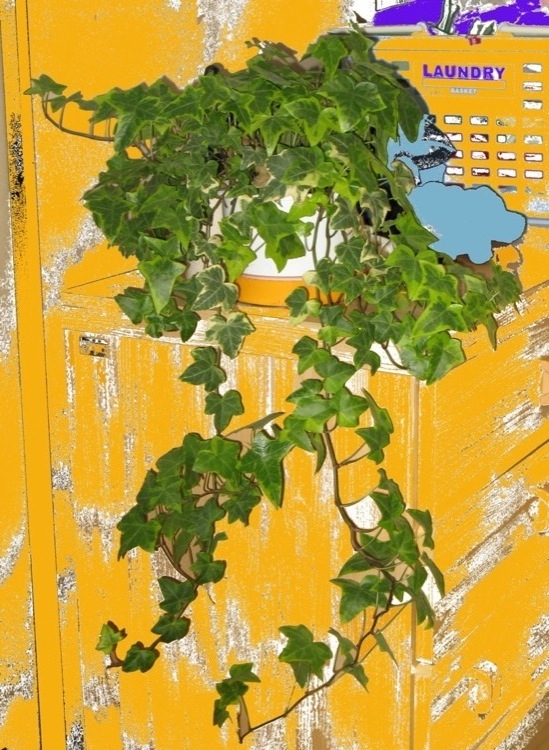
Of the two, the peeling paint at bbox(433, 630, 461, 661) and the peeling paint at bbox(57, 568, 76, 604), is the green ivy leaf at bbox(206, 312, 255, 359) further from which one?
the peeling paint at bbox(57, 568, 76, 604)

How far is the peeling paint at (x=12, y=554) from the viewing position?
1.50 m

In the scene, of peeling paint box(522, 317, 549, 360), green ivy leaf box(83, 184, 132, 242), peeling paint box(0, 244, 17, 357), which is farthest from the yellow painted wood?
peeling paint box(522, 317, 549, 360)

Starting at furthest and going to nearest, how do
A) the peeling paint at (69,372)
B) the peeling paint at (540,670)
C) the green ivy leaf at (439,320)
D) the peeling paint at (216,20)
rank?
the peeling paint at (216,20), the peeling paint at (540,670), the peeling paint at (69,372), the green ivy leaf at (439,320)

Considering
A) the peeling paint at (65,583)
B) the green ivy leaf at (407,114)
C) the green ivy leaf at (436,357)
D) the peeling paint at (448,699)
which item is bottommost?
the peeling paint at (448,699)

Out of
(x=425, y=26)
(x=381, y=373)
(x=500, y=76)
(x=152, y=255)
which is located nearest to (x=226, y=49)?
(x=425, y=26)

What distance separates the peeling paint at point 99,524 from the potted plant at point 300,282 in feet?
0.51

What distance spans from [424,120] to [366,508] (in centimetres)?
56

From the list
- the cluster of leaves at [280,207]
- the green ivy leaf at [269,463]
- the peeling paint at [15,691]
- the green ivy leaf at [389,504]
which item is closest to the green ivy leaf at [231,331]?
the cluster of leaves at [280,207]

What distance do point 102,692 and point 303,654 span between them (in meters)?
0.43

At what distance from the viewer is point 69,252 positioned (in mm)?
1488

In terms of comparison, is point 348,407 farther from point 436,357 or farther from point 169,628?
point 169,628

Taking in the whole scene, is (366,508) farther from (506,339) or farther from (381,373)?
(506,339)

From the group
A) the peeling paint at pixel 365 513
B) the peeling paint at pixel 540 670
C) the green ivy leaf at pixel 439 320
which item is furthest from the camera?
the peeling paint at pixel 540 670

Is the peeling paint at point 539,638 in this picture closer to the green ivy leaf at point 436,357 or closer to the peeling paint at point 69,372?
the green ivy leaf at point 436,357
